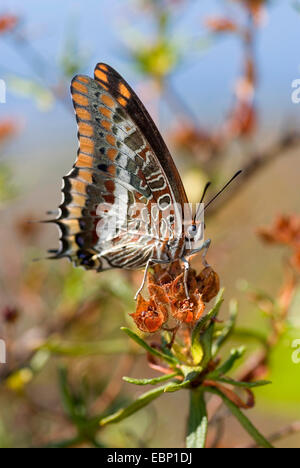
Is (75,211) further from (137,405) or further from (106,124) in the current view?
(137,405)

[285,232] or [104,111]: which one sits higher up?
[104,111]

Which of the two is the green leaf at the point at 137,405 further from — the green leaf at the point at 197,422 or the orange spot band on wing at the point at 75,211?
the orange spot band on wing at the point at 75,211

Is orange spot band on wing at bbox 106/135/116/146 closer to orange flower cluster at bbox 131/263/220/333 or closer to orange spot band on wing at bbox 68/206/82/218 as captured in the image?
orange spot band on wing at bbox 68/206/82/218

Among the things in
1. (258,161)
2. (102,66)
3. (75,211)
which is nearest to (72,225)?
(75,211)

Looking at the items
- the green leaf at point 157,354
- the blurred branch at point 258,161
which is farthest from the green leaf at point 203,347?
the blurred branch at point 258,161

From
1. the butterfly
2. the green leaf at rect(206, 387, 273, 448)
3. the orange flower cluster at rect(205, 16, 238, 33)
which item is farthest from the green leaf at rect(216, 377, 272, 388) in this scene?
the orange flower cluster at rect(205, 16, 238, 33)
